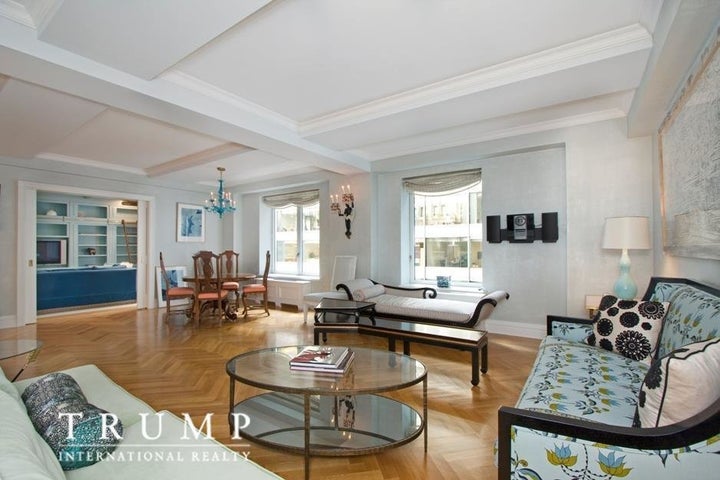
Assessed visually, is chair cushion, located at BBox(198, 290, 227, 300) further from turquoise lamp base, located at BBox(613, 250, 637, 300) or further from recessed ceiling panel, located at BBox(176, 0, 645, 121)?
turquoise lamp base, located at BBox(613, 250, 637, 300)

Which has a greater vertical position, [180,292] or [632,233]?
[632,233]

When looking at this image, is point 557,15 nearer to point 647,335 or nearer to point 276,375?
point 647,335

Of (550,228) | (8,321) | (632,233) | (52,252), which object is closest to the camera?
(632,233)

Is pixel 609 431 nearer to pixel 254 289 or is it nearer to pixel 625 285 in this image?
pixel 625 285

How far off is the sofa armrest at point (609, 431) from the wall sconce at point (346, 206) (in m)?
4.65

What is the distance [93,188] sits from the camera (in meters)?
5.92

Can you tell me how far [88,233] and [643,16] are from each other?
10.8 metres

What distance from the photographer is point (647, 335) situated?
2.14 meters

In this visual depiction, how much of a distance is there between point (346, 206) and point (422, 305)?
7.30 feet

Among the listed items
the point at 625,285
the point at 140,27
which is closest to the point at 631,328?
the point at 625,285

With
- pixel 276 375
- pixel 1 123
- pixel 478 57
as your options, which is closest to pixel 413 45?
pixel 478 57

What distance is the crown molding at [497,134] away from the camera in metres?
3.74

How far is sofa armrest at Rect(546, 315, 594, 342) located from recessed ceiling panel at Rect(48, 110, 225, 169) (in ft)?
14.4

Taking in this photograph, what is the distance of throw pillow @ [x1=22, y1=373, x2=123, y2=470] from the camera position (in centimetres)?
103
